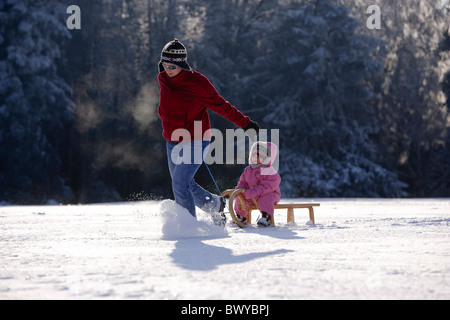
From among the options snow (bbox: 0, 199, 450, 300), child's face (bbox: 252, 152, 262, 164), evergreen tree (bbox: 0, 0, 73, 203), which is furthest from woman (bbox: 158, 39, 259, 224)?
evergreen tree (bbox: 0, 0, 73, 203)

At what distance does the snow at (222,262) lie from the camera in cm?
272

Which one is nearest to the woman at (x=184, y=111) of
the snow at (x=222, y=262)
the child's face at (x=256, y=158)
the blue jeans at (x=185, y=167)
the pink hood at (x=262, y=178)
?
the blue jeans at (x=185, y=167)

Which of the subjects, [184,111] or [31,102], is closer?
[184,111]

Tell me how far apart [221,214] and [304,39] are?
1883cm

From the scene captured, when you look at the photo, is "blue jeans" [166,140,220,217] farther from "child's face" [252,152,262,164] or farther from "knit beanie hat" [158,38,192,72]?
"child's face" [252,152,262,164]

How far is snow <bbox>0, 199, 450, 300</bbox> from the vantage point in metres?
2.72

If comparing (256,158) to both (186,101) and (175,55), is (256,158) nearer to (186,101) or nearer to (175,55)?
(186,101)

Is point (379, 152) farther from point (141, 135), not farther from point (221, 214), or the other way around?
point (221, 214)

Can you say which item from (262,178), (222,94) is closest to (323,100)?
(222,94)

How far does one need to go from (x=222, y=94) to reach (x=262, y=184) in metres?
18.0

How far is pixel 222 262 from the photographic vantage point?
11.7 feet

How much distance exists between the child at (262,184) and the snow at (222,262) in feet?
1.53

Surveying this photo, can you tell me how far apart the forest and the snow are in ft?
54.7

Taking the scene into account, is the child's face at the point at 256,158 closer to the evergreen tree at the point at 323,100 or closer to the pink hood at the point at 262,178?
the pink hood at the point at 262,178
